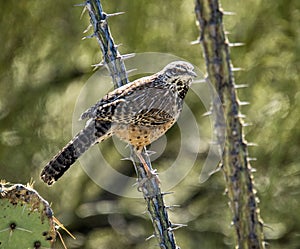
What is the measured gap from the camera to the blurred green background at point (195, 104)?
15.4 ft

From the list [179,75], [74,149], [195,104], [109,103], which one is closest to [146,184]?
[74,149]

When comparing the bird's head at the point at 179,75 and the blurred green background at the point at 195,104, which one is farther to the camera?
the blurred green background at the point at 195,104

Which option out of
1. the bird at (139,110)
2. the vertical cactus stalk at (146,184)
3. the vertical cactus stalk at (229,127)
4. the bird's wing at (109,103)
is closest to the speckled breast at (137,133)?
the bird at (139,110)

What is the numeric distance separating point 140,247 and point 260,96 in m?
1.35

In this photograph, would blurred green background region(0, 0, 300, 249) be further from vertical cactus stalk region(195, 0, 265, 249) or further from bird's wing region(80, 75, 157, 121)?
vertical cactus stalk region(195, 0, 265, 249)

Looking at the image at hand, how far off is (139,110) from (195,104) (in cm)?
191

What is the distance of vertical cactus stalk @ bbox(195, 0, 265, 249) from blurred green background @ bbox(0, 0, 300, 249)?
236 centimetres

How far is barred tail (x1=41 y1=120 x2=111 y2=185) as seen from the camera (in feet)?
8.50

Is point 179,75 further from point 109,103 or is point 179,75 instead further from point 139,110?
point 109,103

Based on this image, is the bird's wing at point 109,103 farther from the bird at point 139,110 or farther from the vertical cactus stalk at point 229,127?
the vertical cactus stalk at point 229,127

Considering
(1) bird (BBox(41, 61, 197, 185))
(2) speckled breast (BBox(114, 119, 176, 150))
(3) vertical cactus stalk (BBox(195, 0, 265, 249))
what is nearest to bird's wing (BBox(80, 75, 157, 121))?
(1) bird (BBox(41, 61, 197, 185))

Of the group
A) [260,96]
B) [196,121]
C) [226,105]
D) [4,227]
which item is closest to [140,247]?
[196,121]

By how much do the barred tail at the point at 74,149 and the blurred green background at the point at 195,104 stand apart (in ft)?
5.98

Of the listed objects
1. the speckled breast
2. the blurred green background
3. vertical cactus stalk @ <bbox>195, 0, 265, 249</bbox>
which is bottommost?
vertical cactus stalk @ <bbox>195, 0, 265, 249</bbox>
